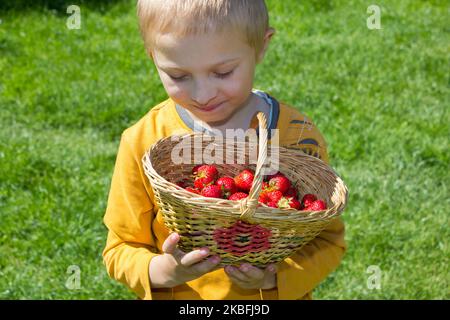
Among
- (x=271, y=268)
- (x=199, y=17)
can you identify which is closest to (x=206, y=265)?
(x=271, y=268)

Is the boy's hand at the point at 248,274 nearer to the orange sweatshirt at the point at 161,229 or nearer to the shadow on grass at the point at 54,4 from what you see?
the orange sweatshirt at the point at 161,229

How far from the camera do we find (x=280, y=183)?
1.92m

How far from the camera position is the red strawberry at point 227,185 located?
1889 millimetres

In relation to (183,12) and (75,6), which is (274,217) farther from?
(75,6)

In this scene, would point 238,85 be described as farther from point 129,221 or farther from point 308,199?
point 129,221

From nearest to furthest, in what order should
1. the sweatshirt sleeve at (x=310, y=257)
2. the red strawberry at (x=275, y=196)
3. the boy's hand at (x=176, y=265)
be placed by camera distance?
the boy's hand at (x=176, y=265), the red strawberry at (x=275, y=196), the sweatshirt sleeve at (x=310, y=257)

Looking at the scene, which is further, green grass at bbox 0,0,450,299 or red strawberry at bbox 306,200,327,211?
green grass at bbox 0,0,450,299

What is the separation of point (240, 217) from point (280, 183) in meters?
0.31

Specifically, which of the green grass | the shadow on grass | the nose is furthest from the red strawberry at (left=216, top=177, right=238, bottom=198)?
the shadow on grass

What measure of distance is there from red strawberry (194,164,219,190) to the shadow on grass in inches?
190

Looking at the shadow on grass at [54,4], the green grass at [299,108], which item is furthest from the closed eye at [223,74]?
the shadow on grass at [54,4]

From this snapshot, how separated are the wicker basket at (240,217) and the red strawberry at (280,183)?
0.08 metres

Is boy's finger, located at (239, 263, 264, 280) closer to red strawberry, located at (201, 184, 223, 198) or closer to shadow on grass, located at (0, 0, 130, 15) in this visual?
red strawberry, located at (201, 184, 223, 198)

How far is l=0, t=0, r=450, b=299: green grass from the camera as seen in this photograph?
11.1ft
